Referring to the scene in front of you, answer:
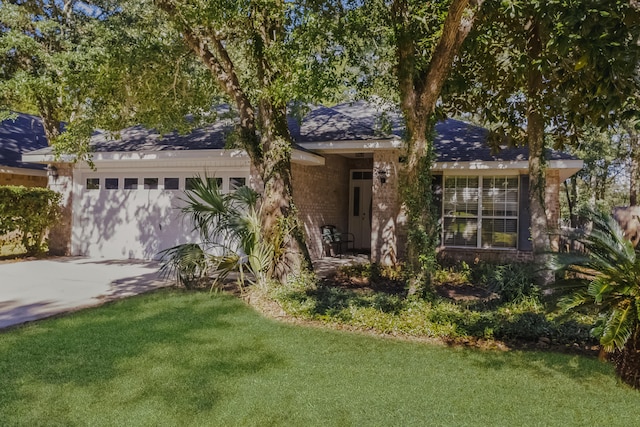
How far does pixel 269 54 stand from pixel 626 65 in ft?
17.6

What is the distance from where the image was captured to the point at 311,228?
14406mm

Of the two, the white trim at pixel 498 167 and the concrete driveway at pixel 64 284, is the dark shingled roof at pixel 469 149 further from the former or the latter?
the concrete driveway at pixel 64 284

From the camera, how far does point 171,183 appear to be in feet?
45.0

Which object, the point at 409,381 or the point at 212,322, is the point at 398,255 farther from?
the point at 409,381

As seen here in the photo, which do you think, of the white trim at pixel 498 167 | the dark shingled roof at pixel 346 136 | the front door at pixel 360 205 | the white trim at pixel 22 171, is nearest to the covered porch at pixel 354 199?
the front door at pixel 360 205

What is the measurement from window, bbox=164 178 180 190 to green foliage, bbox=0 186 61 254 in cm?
365

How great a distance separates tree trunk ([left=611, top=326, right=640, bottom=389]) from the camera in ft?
16.4

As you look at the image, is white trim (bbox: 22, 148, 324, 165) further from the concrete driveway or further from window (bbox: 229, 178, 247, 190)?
Answer: the concrete driveway

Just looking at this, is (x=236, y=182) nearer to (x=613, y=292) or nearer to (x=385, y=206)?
(x=385, y=206)

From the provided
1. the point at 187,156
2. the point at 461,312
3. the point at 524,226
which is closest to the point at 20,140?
the point at 187,156

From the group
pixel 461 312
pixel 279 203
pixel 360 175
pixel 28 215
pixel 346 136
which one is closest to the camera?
pixel 461 312

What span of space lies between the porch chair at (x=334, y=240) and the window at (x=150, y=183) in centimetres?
506

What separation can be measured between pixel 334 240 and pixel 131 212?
238 inches

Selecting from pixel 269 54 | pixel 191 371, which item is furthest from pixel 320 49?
pixel 191 371
